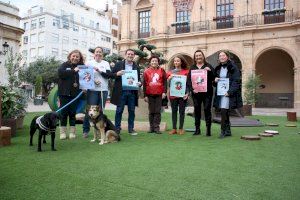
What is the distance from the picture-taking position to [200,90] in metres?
6.56

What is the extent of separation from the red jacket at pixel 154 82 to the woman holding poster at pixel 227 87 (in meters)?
1.26

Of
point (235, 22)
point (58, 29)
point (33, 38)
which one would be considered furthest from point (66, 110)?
point (33, 38)

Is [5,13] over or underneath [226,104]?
over

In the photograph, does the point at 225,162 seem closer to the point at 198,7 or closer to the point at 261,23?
the point at 261,23

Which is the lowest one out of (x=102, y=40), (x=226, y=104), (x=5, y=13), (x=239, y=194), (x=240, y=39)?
(x=239, y=194)

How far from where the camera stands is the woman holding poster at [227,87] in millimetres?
6254

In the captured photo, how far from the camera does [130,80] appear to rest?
6.58 metres

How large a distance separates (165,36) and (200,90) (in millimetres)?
19553

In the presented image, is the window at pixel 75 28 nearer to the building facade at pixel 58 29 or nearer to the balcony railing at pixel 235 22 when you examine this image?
the building facade at pixel 58 29

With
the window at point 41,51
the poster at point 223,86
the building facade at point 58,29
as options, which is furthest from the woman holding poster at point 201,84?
the window at point 41,51

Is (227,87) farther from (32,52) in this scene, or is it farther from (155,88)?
(32,52)

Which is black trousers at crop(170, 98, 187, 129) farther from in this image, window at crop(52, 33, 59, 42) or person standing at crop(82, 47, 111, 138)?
window at crop(52, 33, 59, 42)

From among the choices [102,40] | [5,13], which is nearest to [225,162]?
[5,13]

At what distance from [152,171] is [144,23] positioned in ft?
83.0
